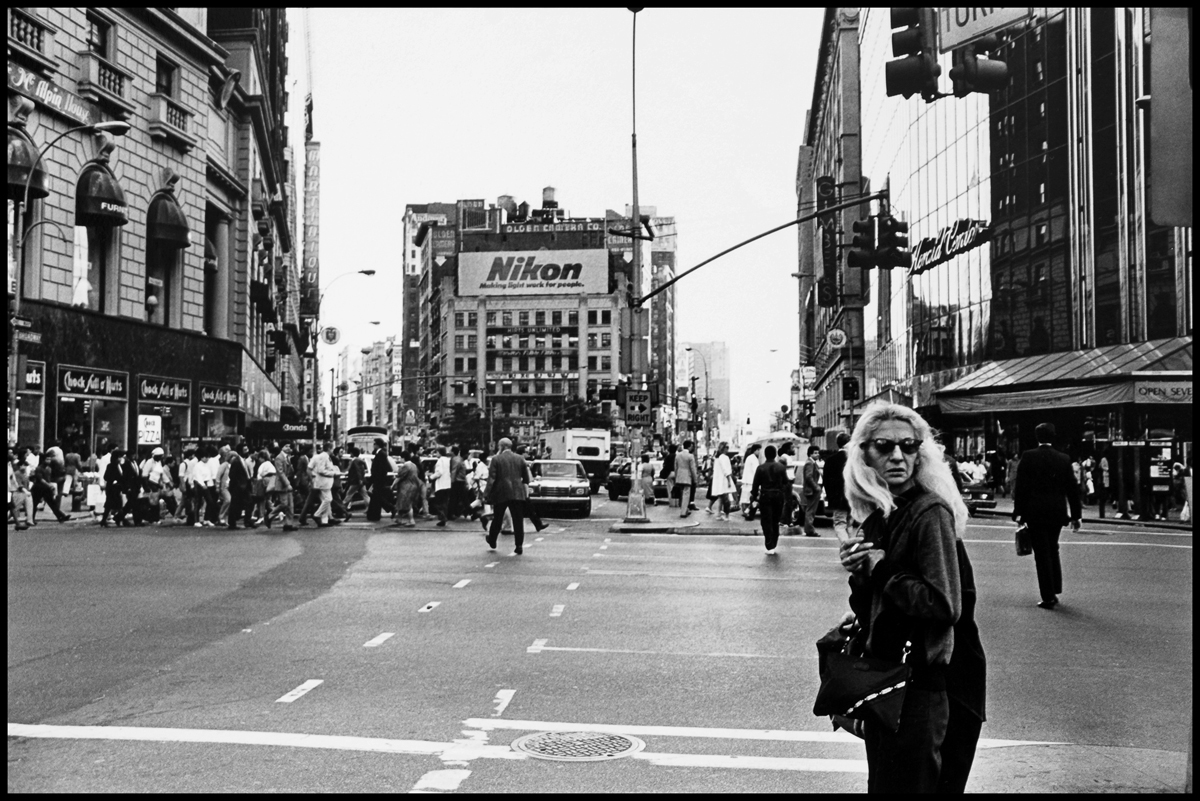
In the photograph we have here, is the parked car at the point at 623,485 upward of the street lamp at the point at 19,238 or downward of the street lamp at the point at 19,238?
downward

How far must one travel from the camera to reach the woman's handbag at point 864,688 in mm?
3615

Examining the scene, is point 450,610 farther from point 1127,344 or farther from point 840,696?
point 1127,344

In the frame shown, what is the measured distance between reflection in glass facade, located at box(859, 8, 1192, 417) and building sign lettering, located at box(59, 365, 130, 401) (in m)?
28.3

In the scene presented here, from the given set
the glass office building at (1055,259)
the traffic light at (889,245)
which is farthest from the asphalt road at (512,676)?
the glass office building at (1055,259)

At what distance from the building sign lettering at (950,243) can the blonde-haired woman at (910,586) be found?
39.4m

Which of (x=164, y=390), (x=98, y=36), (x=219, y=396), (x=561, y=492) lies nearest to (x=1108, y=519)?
(x=561, y=492)

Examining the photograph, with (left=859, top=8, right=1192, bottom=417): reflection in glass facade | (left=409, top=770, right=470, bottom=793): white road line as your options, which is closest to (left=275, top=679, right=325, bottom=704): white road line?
(left=409, top=770, right=470, bottom=793): white road line

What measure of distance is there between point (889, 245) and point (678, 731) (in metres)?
12.5

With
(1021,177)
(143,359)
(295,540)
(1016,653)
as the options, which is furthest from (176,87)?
(1016,653)

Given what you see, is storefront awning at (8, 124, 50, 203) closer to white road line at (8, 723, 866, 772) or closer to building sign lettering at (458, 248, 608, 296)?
white road line at (8, 723, 866, 772)

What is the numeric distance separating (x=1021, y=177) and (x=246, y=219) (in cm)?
3036

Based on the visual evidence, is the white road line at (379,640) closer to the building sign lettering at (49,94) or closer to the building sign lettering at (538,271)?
the building sign lettering at (49,94)

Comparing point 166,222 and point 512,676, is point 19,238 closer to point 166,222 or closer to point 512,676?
point 166,222

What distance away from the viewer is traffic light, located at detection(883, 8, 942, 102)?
9086 millimetres
